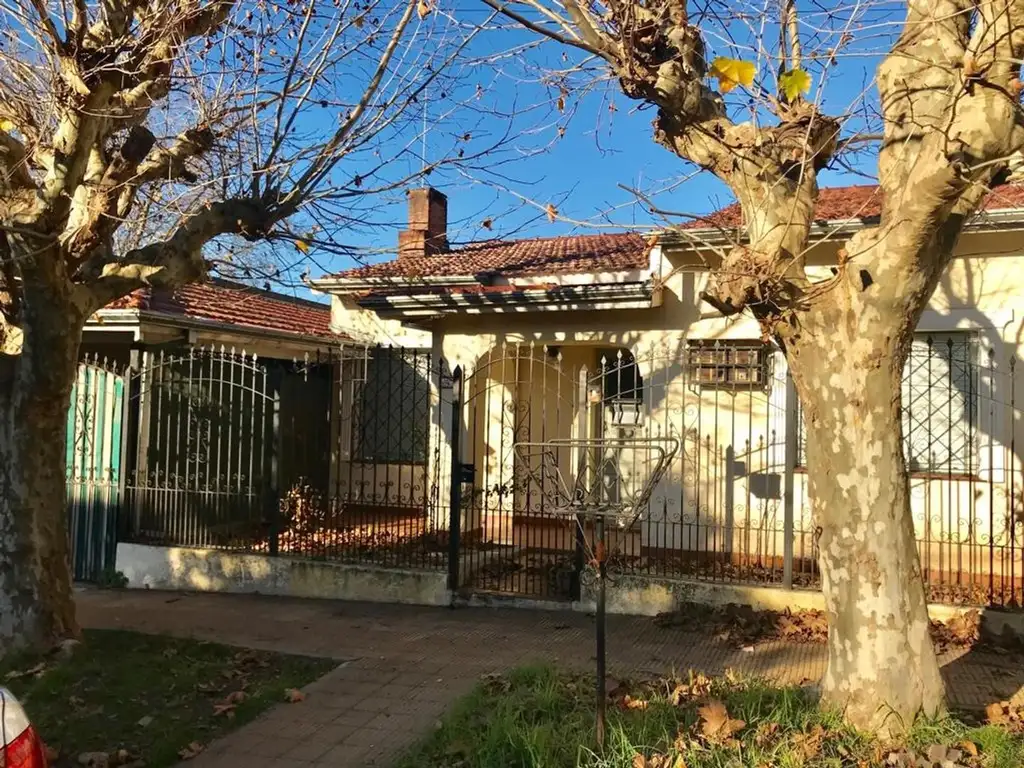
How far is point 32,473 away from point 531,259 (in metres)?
7.05

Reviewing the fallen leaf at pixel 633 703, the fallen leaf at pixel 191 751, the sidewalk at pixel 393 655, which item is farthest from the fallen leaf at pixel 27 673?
the fallen leaf at pixel 633 703

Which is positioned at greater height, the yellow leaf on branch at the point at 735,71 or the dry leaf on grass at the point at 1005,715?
the yellow leaf on branch at the point at 735,71

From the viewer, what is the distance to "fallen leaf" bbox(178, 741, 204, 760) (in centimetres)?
470

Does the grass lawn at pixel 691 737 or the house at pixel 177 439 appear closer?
the grass lawn at pixel 691 737

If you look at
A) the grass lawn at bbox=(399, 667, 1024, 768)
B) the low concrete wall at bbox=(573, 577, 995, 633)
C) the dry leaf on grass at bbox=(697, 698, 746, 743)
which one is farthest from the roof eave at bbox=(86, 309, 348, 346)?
the dry leaf on grass at bbox=(697, 698, 746, 743)

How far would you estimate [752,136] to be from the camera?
15.8 feet

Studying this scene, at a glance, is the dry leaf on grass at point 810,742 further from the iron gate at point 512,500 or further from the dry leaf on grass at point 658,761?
the iron gate at point 512,500

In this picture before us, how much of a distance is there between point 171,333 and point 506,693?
24.7 ft

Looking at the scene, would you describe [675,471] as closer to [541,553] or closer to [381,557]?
[541,553]

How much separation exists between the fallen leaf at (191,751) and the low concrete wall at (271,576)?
337 centimetres

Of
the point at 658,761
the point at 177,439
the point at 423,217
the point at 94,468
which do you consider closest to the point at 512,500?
the point at 177,439

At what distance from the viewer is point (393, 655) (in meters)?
6.47

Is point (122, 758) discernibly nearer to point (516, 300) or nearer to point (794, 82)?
point (794, 82)

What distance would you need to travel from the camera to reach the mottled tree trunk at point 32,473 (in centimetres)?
604
